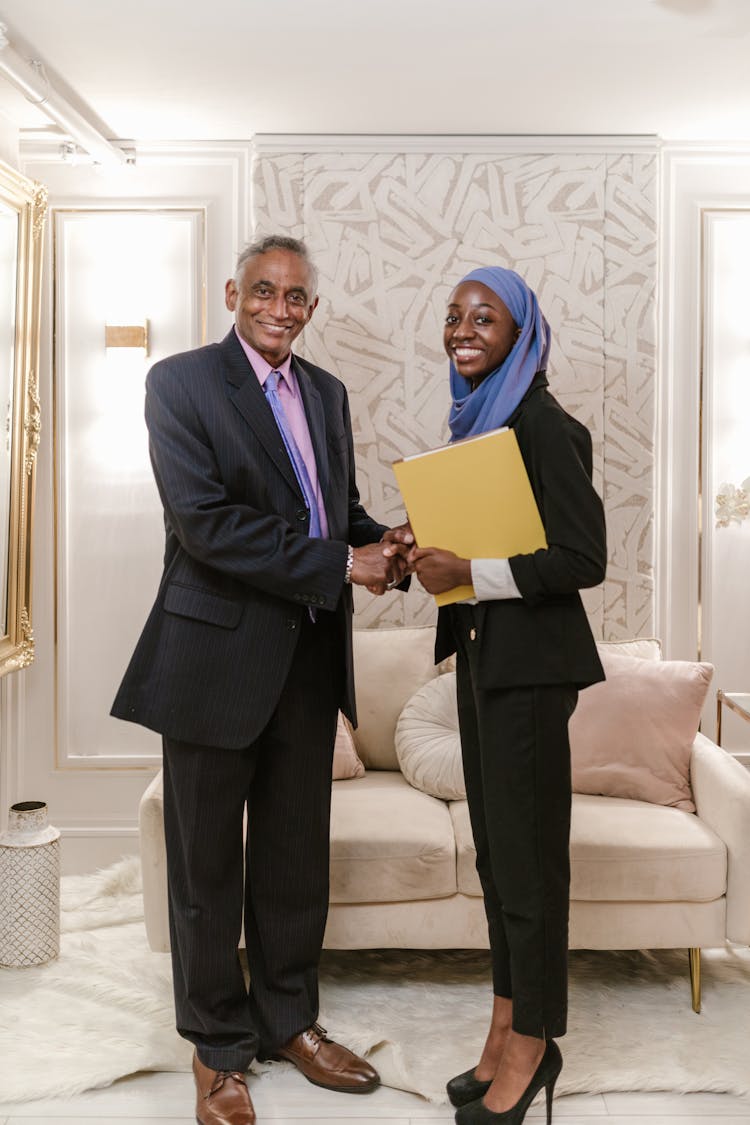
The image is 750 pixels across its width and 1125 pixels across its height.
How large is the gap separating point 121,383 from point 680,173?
218 cm

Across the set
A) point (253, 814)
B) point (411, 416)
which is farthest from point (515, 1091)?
point (411, 416)

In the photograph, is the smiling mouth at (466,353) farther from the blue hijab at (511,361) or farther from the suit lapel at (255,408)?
the suit lapel at (255,408)

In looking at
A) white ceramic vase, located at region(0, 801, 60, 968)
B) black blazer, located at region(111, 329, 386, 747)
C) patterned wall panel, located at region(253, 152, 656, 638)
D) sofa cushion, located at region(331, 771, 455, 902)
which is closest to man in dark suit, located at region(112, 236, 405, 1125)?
black blazer, located at region(111, 329, 386, 747)

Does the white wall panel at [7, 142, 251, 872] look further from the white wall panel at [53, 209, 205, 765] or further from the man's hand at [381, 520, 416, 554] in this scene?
the man's hand at [381, 520, 416, 554]

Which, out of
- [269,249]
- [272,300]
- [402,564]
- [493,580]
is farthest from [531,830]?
[269,249]

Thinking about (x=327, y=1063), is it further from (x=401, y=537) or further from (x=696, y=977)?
(x=401, y=537)

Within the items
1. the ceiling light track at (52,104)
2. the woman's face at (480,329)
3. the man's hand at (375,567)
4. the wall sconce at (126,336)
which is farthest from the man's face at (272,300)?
the wall sconce at (126,336)

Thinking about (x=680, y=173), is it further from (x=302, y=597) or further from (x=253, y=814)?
(x=253, y=814)

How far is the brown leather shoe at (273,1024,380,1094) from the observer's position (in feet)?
Answer: 8.02

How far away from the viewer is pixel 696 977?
2.85 meters

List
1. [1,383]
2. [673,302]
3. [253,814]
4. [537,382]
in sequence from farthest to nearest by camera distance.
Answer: [673,302]
[1,383]
[253,814]
[537,382]

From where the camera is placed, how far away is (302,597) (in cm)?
229

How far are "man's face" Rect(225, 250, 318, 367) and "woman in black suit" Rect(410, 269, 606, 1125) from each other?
0.40 metres

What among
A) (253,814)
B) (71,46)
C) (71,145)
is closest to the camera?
(253,814)
